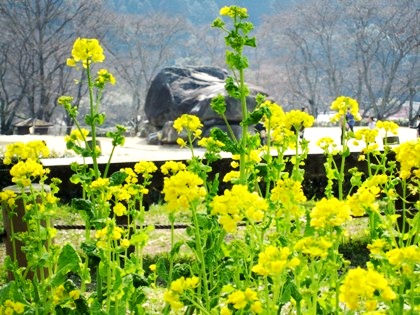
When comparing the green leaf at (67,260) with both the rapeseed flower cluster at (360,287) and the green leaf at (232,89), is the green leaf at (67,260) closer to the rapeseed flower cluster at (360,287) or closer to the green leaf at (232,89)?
the green leaf at (232,89)

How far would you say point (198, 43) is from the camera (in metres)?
52.3

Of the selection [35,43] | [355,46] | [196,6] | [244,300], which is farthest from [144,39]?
[196,6]

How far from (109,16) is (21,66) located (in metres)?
6.15

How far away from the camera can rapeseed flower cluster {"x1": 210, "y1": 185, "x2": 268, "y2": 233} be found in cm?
187

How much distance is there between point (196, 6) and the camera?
260 feet

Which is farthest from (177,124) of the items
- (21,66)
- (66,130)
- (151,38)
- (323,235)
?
(151,38)

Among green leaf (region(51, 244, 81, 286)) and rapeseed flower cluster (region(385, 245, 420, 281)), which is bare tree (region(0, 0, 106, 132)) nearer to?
green leaf (region(51, 244, 81, 286))

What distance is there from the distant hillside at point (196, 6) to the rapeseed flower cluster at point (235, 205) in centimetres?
7021

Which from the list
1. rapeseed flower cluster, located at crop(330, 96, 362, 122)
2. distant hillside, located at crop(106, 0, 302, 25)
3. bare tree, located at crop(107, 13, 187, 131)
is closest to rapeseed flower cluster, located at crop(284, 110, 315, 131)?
rapeseed flower cluster, located at crop(330, 96, 362, 122)

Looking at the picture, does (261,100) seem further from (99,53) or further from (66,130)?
(66,130)

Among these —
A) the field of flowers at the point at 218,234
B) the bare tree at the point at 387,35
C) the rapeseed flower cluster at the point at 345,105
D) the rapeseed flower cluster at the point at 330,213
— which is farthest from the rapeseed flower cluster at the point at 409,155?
the bare tree at the point at 387,35

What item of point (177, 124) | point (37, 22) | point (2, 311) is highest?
point (37, 22)

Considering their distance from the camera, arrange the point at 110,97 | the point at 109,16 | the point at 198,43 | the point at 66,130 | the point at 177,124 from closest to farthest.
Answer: the point at 177,124 < the point at 66,130 < the point at 109,16 < the point at 110,97 < the point at 198,43

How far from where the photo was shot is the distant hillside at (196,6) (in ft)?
235
